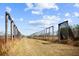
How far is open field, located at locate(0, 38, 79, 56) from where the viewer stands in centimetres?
397

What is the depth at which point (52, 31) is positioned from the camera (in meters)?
4.11

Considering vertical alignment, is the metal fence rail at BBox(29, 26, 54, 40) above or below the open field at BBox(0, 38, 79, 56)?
above

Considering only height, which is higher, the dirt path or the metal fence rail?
the metal fence rail

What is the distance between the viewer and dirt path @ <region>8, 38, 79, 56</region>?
13.0 ft

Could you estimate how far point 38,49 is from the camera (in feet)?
13.2

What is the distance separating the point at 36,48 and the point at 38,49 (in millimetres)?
35

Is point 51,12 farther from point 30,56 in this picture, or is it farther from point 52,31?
point 30,56

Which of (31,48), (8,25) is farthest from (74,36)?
(8,25)

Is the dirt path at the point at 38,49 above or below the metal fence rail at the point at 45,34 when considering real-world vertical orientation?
below

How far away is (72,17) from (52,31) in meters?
0.37

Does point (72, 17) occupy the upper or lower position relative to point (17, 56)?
upper

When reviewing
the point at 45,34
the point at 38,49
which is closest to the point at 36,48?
the point at 38,49

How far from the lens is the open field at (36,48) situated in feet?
13.0

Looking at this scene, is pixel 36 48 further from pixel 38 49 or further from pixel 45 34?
pixel 45 34
